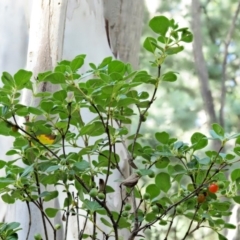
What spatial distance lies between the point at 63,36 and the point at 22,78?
29cm

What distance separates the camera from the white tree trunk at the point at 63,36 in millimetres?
713

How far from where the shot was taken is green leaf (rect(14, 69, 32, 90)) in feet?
1.56

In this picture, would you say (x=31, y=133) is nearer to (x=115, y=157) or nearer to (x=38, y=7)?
(x=115, y=157)

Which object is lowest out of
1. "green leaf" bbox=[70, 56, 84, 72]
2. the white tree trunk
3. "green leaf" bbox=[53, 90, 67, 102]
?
"green leaf" bbox=[53, 90, 67, 102]

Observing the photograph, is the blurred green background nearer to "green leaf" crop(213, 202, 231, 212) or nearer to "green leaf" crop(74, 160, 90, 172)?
"green leaf" crop(213, 202, 231, 212)

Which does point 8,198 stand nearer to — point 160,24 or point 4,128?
point 4,128

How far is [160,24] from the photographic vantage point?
1.63 feet

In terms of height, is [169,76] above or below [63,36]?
below

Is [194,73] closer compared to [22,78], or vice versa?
[22,78]

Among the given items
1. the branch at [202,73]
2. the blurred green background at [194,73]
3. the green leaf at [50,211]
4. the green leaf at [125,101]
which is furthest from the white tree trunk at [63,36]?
the blurred green background at [194,73]

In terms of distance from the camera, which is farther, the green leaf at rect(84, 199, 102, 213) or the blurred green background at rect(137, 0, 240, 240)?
the blurred green background at rect(137, 0, 240, 240)

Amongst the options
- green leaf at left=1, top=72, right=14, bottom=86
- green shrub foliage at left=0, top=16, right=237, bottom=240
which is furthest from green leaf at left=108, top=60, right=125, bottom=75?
green leaf at left=1, top=72, right=14, bottom=86

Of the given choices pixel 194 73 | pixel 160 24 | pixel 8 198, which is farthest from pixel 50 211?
pixel 194 73

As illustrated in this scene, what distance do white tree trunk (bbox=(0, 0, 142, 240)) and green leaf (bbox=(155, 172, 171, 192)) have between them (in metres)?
0.18
